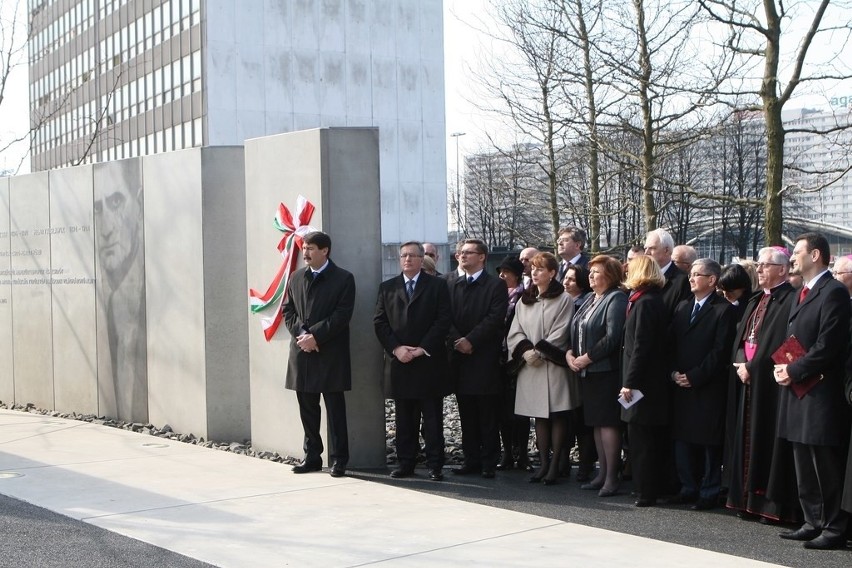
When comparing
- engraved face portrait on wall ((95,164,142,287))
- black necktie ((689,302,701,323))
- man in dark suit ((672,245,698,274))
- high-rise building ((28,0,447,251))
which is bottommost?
black necktie ((689,302,701,323))

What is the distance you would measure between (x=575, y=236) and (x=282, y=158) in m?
2.92

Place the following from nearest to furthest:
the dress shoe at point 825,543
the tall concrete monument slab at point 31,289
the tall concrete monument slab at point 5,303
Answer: the dress shoe at point 825,543
the tall concrete monument slab at point 31,289
the tall concrete monument slab at point 5,303

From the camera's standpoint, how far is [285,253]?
33.8 ft

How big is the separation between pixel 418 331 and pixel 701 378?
256cm

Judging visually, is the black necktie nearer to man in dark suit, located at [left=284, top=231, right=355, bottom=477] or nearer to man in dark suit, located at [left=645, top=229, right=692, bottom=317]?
man in dark suit, located at [left=645, top=229, right=692, bottom=317]

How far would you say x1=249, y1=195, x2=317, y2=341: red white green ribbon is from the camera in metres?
10.1

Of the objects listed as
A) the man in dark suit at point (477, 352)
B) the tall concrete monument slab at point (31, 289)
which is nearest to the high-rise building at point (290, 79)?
the tall concrete monument slab at point (31, 289)

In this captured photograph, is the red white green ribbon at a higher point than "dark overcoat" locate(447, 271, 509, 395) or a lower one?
higher

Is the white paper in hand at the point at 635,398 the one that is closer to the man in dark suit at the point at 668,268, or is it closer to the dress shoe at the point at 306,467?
the man in dark suit at the point at 668,268

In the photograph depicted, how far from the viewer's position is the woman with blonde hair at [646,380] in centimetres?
842

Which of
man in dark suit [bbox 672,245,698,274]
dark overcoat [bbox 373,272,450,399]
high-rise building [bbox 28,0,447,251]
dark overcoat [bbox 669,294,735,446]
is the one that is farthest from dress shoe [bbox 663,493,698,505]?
high-rise building [bbox 28,0,447,251]

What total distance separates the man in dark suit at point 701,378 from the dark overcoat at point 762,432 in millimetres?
222

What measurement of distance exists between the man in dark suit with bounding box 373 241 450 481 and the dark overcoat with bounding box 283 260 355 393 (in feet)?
1.13

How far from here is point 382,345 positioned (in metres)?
9.66
